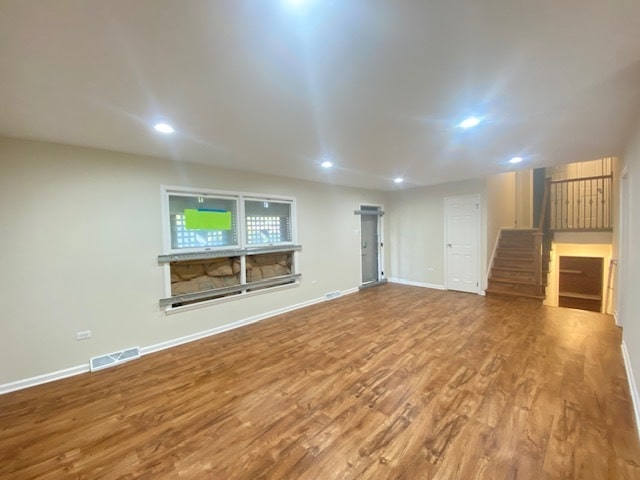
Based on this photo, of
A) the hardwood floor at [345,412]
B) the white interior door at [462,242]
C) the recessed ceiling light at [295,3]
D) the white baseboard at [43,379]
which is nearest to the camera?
the recessed ceiling light at [295,3]

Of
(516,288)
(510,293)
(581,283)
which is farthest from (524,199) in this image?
(510,293)

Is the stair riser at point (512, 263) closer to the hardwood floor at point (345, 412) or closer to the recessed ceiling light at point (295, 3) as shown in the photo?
the hardwood floor at point (345, 412)

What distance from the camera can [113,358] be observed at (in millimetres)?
3039

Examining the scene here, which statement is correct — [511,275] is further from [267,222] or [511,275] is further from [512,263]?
[267,222]

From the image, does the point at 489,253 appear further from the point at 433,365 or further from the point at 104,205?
the point at 104,205

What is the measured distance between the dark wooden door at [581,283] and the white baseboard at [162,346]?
6.04 meters

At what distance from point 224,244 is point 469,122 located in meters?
3.43

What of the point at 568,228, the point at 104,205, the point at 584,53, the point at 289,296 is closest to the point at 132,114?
the point at 104,205

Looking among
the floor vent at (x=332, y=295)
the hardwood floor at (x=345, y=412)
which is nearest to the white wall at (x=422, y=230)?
the floor vent at (x=332, y=295)

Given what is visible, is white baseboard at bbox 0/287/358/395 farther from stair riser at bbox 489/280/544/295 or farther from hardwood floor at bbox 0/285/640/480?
stair riser at bbox 489/280/544/295

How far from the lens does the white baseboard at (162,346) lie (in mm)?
2609

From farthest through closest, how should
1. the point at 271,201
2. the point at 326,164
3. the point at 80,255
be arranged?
the point at 271,201, the point at 326,164, the point at 80,255

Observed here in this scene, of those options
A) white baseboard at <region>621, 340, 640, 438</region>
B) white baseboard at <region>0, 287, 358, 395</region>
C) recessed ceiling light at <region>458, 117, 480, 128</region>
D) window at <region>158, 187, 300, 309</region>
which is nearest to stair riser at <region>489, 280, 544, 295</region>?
white baseboard at <region>621, 340, 640, 438</region>

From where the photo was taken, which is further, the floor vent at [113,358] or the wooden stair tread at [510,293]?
the wooden stair tread at [510,293]
